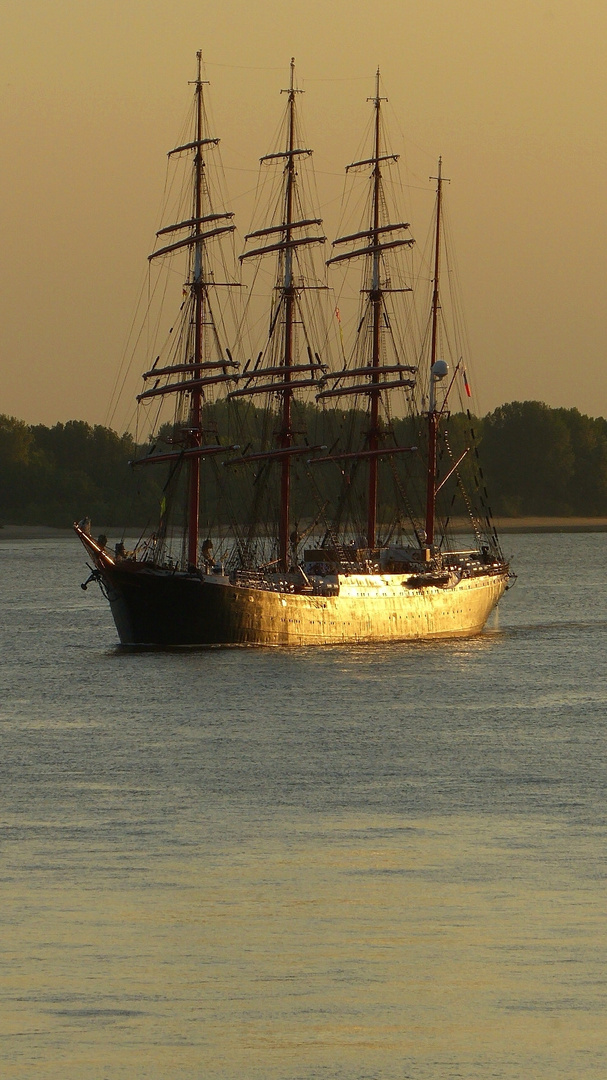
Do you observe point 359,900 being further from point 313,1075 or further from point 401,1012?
point 313,1075

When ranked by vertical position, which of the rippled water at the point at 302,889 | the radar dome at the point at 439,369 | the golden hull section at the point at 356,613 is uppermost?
the radar dome at the point at 439,369

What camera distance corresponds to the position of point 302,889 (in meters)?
26.3

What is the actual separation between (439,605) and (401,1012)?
72008 millimetres

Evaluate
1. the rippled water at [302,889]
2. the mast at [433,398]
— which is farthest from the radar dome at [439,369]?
the rippled water at [302,889]

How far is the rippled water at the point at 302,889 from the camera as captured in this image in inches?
A: 726

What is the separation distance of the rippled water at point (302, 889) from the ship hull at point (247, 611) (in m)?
18.8

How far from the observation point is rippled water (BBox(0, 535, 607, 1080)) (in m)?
18.4

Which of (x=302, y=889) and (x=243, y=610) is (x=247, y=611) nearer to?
(x=243, y=610)

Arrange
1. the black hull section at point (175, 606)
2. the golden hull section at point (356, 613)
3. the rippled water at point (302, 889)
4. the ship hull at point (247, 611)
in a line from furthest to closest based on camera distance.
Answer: the golden hull section at point (356, 613) → the ship hull at point (247, 611) → the black hull section at point (175, 606) → the rippled water at point (302, 889)

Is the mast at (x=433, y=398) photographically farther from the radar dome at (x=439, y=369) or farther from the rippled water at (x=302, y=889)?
the rippled water at (x=302, y=889)

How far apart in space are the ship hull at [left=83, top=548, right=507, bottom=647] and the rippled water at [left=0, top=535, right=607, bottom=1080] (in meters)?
18.8

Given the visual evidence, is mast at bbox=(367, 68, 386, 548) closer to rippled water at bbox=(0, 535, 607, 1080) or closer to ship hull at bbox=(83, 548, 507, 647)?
ship hull at bbox=(83, 548, 507, 647)

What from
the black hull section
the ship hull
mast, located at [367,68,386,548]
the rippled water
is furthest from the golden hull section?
the rippled water

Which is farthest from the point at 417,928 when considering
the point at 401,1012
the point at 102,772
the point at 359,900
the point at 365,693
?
the point at 365,693
